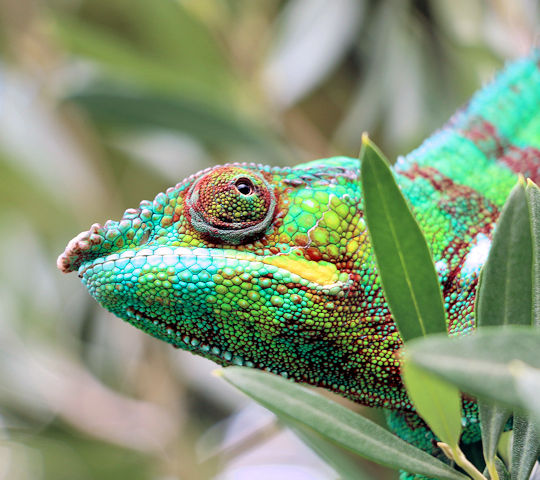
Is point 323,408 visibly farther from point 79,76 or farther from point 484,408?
point 79,76

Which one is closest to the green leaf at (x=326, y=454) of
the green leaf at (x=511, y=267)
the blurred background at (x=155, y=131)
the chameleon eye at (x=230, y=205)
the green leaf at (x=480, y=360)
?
the chameleon eye at (x=230, y=205)

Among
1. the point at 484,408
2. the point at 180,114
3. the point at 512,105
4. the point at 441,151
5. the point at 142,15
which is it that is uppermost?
the point at 142,15

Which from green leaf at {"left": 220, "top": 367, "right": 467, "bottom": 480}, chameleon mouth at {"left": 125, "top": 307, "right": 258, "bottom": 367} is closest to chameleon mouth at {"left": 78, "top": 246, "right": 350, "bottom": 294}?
chameleon mouth at {"left": 125, "top": 307, "right": 258, "bottom": 367}

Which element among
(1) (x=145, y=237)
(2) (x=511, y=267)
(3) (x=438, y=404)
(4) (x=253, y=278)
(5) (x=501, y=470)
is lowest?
(5) (x=501, y=470)

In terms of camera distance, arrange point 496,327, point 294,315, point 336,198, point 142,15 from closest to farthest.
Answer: point 496,327
point 294,315
point 336,198
point 142,15

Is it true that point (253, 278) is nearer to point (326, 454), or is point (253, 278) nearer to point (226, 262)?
point (226, 262)

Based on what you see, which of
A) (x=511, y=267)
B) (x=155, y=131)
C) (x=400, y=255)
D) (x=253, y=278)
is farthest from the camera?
(x=155, y=131)

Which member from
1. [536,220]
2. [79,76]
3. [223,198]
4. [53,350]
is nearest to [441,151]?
[223,198]

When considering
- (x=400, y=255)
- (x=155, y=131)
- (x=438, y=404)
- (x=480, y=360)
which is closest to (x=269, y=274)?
(x=400, y=255)
